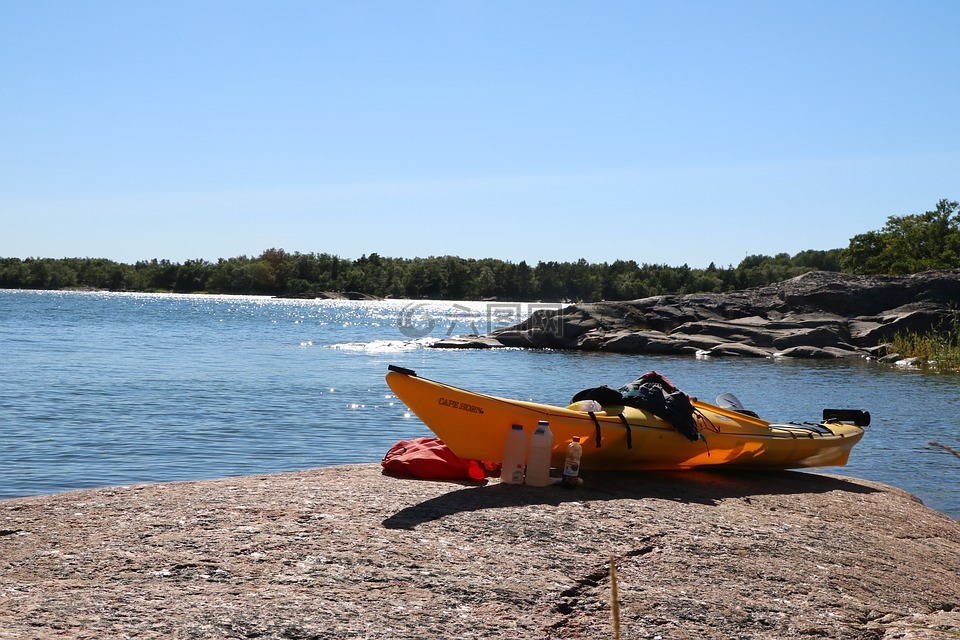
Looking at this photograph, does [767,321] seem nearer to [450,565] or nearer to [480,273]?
[450,565]

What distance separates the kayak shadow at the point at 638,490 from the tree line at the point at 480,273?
59.6 metres

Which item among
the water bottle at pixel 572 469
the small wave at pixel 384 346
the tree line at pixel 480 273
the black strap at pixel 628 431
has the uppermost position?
the tree line at pixel 480 273

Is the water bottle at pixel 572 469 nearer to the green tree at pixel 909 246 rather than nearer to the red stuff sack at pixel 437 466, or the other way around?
the red stuff sack at pixel 437 466

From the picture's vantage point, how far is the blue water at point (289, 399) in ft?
40.5

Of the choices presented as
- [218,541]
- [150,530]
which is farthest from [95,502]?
[218,541]

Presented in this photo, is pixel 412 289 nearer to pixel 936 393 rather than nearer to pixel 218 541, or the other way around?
pixel 936 393

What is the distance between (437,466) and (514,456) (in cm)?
88

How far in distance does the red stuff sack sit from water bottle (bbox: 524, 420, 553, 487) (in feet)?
1.69

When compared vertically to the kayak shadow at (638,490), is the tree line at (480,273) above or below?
above

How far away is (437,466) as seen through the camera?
8.17 m

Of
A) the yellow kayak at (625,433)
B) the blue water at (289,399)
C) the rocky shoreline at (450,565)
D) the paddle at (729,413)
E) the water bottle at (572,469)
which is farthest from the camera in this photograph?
the blue water at (289,399)

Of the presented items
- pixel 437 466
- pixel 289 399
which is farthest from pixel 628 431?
pixel 289 399

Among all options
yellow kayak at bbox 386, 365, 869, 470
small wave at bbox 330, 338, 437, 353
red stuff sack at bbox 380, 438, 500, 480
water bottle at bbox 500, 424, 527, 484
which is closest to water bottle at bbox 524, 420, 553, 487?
water bottle at bbox 500, 424, 527, 484

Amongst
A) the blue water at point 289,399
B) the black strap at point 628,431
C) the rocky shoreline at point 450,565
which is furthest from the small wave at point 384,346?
the rocky shoreline at point 450,565
